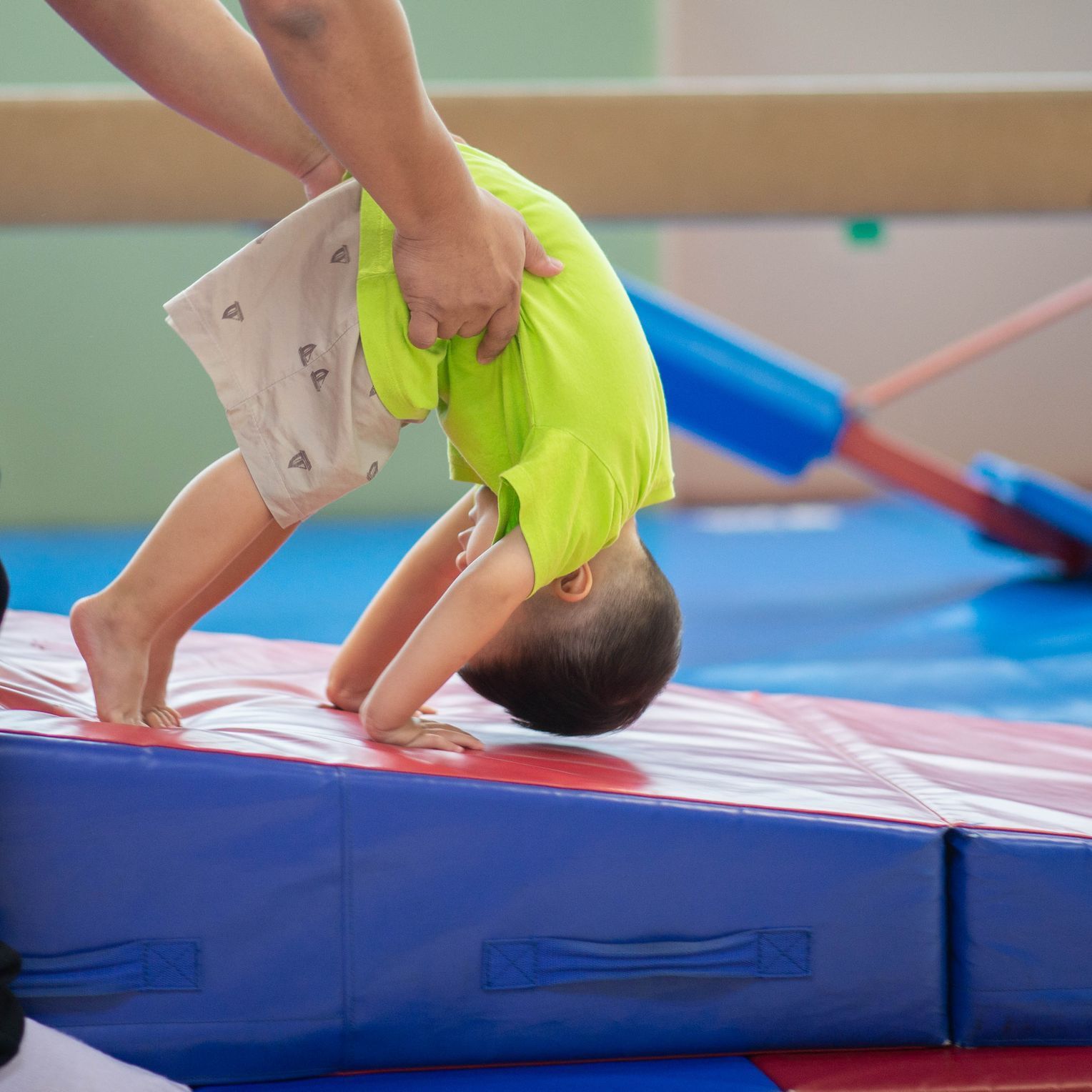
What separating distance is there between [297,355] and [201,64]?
0.79 ft

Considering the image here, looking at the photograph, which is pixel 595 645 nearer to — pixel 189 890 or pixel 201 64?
pixel 189 890

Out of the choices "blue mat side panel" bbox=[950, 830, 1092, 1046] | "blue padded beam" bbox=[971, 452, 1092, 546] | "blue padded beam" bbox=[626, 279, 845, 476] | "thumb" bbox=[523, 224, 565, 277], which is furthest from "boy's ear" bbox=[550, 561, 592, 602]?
"blue padded beam" bbox=[971, 452, 1092, 546]

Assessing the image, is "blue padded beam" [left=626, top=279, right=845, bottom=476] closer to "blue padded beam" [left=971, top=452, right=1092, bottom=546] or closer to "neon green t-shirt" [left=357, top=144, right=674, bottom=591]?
"blue padded beam" [left=971, top=452, right=1092, bottom=546]

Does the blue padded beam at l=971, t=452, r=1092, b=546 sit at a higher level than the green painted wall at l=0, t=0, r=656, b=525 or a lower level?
lower

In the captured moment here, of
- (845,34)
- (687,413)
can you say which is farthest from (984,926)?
(845,34)

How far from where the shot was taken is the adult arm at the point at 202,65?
3.05ft

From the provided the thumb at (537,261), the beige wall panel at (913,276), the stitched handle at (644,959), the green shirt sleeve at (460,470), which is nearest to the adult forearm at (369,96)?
the thumb at (537,261)

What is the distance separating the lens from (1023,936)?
84cm

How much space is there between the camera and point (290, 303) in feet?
3.19

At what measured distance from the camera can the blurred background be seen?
3924 mm

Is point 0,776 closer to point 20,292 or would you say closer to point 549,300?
point 549,300

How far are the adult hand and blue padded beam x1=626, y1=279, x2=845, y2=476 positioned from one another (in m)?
1.32

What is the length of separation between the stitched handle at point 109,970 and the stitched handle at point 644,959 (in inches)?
7.8

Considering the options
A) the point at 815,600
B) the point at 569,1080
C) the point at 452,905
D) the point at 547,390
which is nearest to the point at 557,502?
the point at 547,390
